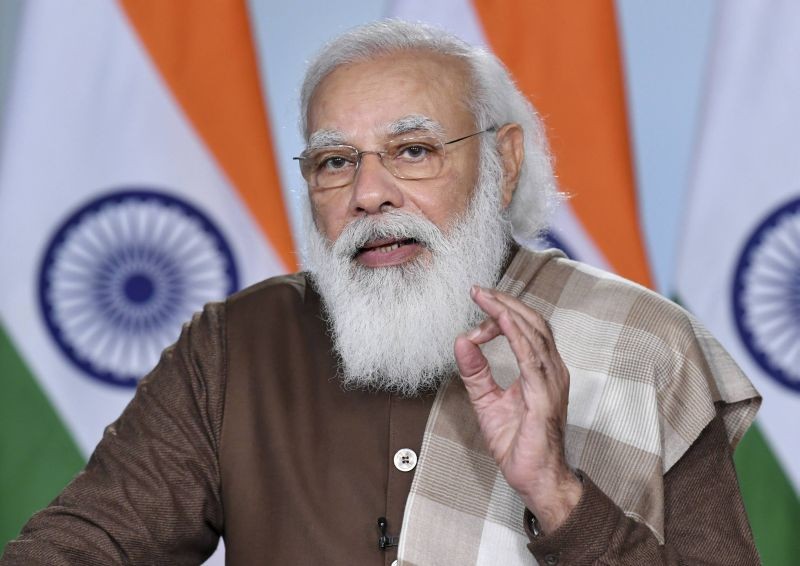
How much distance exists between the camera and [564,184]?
3.80 meters

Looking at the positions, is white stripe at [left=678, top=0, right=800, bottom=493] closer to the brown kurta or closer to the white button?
the brown kurta

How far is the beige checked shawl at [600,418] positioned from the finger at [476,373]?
315 mm

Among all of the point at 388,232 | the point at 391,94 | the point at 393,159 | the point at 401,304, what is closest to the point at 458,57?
the point at 391,94

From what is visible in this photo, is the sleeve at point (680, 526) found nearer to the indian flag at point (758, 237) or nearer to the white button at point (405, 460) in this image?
the white button at point (405, 460)

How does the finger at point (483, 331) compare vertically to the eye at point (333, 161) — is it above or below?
below

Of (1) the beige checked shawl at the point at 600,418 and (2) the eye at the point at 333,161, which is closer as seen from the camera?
(1) the beige checked shawl at the point at 600,418

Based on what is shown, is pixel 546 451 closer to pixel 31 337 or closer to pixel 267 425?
pixel 267 425

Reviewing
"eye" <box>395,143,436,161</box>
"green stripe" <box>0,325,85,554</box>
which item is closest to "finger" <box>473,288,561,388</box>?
"eye" <box>395,143,436,161</box>

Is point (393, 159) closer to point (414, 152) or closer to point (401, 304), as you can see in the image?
point (414, 152)

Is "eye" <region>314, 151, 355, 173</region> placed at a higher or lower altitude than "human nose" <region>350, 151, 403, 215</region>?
higher

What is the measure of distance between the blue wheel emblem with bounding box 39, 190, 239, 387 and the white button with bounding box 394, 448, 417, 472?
5.10 feet

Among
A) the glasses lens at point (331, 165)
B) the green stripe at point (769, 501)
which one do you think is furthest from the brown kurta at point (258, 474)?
the green stripe at point (769, 501)

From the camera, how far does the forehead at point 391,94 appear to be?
8.53 ft

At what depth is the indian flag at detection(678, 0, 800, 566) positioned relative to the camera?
3.67 metres
